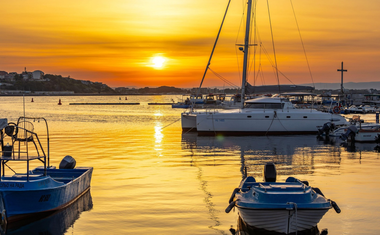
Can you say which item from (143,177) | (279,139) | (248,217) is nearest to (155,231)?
(248,217)

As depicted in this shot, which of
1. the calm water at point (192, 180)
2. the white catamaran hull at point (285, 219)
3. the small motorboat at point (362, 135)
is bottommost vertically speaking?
the calm water at point (192, 180)

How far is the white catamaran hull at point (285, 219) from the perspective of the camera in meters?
11.2

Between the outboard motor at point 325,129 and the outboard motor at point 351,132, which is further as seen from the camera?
the outboard motor at point 325,129

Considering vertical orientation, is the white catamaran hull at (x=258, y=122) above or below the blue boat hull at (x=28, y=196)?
above

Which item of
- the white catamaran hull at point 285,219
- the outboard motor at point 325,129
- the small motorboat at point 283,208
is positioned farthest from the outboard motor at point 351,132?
the white catamaran hull at point 285,219

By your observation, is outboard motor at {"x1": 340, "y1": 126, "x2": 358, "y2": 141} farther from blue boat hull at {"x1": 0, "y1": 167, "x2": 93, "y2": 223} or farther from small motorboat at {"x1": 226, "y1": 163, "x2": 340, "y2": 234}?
blue boat hull at {"x1": 0, "y1": 167, "x2": 93, "y2": 223}

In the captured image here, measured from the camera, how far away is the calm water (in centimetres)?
1313

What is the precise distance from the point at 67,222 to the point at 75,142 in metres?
21.5

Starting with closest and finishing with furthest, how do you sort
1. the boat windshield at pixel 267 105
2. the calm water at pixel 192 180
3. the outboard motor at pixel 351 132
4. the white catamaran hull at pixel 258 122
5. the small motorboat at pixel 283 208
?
the small motorboat at pixel 283 208
the calm water at pixel 192 180
the outboard motor at pixel 351 132
the white catamaran hull at pixel 258 122
the boat windshield at pixel 267 105

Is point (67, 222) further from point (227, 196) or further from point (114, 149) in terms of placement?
point (114, 149)

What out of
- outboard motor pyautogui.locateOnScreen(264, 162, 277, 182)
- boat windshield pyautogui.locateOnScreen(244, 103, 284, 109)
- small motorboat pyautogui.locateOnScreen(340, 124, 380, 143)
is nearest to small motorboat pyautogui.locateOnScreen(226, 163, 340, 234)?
outboard motor pyautogui.locateOnScreen(264, 162, 277, 182)

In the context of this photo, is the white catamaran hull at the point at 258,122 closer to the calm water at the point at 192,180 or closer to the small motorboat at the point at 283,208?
the calm water at the point at 192,180

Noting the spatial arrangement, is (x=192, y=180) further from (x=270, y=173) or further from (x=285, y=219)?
(x=285, y=219)

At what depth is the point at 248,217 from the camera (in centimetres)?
1196
